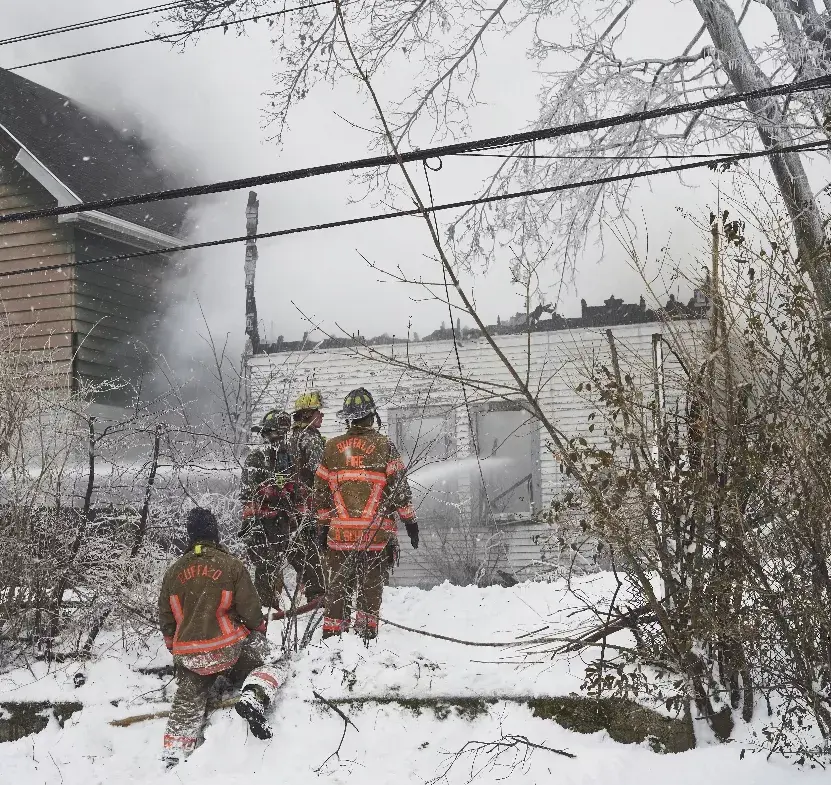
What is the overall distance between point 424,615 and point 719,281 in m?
3.51

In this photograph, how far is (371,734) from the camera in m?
4.95

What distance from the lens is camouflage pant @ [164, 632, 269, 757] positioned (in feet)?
16.5

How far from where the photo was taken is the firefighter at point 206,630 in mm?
5117

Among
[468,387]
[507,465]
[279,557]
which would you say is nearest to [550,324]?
[468,387]

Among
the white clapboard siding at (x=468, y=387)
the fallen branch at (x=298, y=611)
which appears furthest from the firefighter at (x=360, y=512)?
the white clapboard siding at (x=468, y=387)

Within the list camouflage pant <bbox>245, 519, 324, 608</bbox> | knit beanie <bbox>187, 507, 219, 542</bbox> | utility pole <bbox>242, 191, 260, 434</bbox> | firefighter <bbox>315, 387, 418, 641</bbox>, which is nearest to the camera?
knit beanie <bbox>187, 507, 219, 542</bbox>

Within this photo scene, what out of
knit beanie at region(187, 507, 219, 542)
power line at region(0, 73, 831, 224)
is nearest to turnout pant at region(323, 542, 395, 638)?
knit beanie at region(187, 507, 219, 542)

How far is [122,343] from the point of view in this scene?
14945mm

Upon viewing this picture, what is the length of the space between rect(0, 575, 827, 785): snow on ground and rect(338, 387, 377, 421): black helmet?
159 centimetres

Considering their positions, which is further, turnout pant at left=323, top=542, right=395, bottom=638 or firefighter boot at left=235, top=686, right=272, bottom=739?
turnout pant at left=323, top=542, right=395, bottom=638

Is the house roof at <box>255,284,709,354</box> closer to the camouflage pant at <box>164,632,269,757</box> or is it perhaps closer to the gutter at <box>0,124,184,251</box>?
the gutter at <box>0,124,184,251</box>

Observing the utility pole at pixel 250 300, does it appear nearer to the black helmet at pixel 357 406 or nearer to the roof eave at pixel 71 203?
the roof eave at pixel 71 203

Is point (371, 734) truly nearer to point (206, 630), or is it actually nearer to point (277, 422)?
point (206, 630)

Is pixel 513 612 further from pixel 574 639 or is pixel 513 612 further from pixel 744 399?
pixel 744 399
